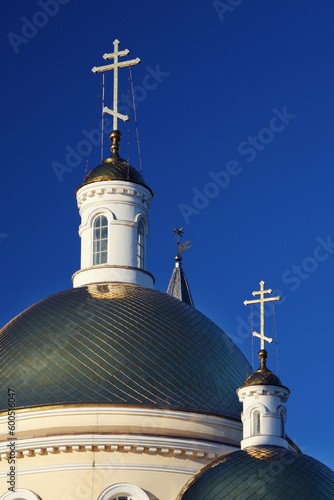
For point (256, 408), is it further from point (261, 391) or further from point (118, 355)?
point (118, 355)

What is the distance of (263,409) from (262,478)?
290cm

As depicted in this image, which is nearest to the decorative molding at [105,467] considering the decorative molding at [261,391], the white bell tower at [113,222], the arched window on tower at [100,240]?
the decorative molding at [261,391]

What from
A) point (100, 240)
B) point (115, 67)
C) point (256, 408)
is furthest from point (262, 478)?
point (115, 67)

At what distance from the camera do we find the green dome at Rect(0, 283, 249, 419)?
93.1ft

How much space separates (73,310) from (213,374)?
3584mm

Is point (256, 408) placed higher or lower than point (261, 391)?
lower

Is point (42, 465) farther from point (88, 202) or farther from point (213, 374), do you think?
point (88, 202)

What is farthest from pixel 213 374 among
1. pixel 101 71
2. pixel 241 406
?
pixel 101 71

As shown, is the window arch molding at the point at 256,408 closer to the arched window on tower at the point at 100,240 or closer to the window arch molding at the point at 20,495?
the window arch molding at the point at 20,495

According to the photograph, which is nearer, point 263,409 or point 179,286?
point 263,409

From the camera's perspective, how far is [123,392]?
92.5 feet

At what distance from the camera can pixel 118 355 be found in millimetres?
28891

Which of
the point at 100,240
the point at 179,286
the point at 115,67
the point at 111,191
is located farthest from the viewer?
the point at 179,286

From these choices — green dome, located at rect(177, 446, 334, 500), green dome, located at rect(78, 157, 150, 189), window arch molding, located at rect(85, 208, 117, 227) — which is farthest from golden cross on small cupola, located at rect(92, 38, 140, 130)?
green dome, located at rect(177, 446, 334, 500)
